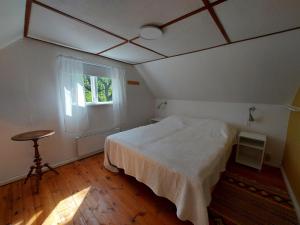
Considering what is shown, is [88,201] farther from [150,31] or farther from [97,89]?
[150,31]

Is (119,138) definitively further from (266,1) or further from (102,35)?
→ (266,1)

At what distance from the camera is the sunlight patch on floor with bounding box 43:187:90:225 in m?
1.52

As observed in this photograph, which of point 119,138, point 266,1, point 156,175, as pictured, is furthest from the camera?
point 119,138

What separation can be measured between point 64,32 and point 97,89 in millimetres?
1406

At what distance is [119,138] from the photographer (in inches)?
89.8

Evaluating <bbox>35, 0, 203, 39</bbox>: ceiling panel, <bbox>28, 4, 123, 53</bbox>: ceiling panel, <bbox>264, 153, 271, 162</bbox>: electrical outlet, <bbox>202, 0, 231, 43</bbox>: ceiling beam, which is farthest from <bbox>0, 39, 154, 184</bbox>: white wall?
<bbox>264, 153, 271, 162</bbox>: electrical outlet

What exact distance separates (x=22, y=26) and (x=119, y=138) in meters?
1.90

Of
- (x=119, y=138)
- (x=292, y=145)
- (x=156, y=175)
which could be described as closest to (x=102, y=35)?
(x=119, y=138)

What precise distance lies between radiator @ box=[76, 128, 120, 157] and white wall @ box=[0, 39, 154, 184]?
13cm

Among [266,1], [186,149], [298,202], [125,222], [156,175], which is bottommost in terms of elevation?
[125,222]

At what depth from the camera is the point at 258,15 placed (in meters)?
1.29

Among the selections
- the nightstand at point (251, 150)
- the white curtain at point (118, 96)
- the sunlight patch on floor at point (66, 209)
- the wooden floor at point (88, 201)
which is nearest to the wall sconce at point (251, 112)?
the nightstand at point (251, 150)

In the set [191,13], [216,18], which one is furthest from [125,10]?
[216,18]

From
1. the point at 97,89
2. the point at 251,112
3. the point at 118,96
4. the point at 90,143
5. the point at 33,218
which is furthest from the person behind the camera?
the point at 118,96
